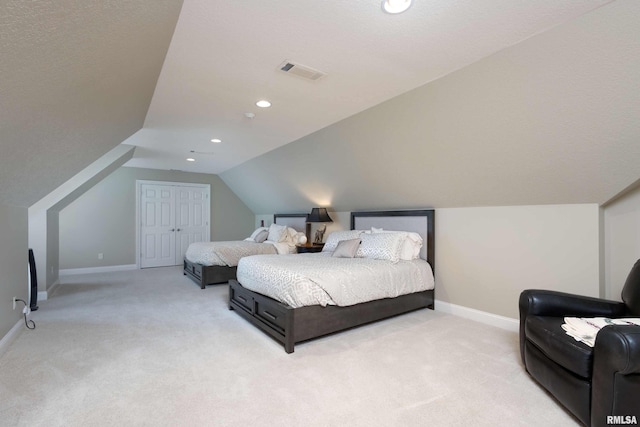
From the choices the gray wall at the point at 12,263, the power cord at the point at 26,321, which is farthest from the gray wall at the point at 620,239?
the power cord at the point at 26,321

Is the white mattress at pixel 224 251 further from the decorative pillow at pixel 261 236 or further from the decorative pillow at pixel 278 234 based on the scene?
the decorative pillow at pixel 261 236

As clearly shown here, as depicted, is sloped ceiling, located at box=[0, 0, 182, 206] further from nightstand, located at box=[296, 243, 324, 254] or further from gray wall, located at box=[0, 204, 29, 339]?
nightstand, located at box=[296, 243, 324, 254]

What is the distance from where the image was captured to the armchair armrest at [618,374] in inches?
57.1

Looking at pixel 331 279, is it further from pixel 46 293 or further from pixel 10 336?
pixel 46 293

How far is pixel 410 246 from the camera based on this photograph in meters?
3.86

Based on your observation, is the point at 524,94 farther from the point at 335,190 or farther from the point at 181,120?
the point at 181,120

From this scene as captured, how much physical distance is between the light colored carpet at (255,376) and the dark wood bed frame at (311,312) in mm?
108

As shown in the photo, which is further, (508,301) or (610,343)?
(508,301)

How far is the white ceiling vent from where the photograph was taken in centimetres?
244

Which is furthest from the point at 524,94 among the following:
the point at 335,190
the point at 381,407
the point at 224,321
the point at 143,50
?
the point at 224,321

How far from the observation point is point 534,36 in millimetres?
1963

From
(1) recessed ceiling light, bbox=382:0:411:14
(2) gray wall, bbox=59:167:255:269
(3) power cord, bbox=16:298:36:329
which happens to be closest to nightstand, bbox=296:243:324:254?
(3) power cord, bbox=16:298:36:329

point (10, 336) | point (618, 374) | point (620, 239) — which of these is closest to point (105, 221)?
point (10, 336)

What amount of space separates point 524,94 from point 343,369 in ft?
8.24
